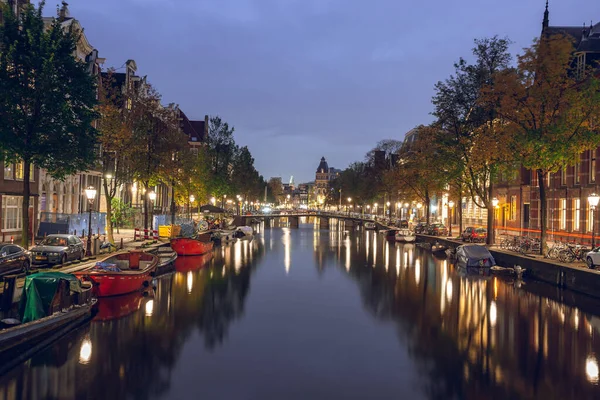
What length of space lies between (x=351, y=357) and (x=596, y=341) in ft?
32.3

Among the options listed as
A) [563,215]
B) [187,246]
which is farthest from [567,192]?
[187,246]

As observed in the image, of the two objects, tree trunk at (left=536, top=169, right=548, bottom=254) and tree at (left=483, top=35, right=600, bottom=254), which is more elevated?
tree at (left=483, top=35, right=600, bottom=254)

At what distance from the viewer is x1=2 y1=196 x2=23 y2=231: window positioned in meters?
39.8

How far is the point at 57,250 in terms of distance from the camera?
1210 inches

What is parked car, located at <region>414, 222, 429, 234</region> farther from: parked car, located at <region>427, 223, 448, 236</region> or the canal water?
the canal water

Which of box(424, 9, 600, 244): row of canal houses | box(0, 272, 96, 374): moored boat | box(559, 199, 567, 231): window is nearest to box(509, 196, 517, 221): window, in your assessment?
box(424, 9, 600, 244): row of canal houses

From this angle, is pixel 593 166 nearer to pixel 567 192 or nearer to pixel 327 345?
pixel 567 192

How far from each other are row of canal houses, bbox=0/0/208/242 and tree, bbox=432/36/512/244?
3136cm

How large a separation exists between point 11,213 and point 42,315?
25.1 m

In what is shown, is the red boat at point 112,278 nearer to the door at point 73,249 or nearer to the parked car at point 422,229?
→ the door at point 73,249

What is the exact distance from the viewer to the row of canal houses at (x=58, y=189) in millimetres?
40250

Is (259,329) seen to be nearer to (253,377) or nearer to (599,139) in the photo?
(253,377)

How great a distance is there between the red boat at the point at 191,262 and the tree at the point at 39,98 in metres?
13.1

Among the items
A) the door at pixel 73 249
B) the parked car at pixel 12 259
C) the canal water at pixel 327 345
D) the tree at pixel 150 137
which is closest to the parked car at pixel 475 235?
the canal water at pixel 327 345
